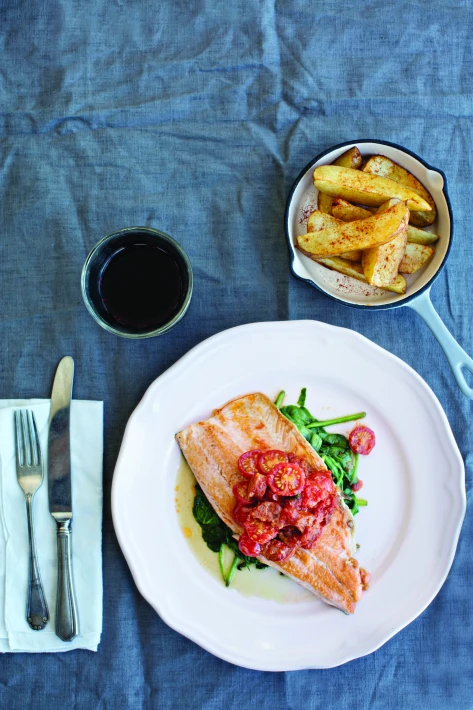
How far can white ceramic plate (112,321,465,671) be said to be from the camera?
1.92 metres

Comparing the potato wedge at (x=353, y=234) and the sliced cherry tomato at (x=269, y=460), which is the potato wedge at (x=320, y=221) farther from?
the sliced cherry tomato at (x=269, y=460)

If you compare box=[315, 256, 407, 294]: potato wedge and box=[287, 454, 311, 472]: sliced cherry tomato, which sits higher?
box=[315, 256, 407, 294]: potato wedge

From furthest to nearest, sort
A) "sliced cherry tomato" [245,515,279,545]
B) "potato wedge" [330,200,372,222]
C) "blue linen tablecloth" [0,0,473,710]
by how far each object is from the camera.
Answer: "blue linen tablecloth" [0,0,473,710] → "potato wedge" [330,200,372,222] → "sliced cherry tomato" [245,515,279,545]

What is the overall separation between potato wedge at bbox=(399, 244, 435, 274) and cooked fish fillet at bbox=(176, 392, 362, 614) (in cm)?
59

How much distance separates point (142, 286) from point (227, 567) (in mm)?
895

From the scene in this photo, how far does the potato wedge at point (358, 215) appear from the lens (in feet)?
6.25

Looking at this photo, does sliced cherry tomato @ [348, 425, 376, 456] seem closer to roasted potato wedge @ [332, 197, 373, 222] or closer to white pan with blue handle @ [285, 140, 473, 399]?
white pan with blue handle @ [285, 140, 473, 399]

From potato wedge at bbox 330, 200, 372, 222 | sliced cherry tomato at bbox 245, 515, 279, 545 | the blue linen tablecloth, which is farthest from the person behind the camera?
the blue linen tablecloth

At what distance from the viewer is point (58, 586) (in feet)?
6.32

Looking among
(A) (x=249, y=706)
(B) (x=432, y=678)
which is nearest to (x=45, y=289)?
(A) (x=249, y=706)

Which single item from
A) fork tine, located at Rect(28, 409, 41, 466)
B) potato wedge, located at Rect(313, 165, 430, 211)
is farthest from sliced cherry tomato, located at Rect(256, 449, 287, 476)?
potato wedge, located at Rect(313, 165, 430, 211)

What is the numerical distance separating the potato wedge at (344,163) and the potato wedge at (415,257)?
27 cm

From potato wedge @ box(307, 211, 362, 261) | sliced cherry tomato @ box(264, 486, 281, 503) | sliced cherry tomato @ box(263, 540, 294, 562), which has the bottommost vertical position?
sliced cherry tomato @ box(263, 540, 294, 562)

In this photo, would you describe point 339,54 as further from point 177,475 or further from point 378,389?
point 177,475
